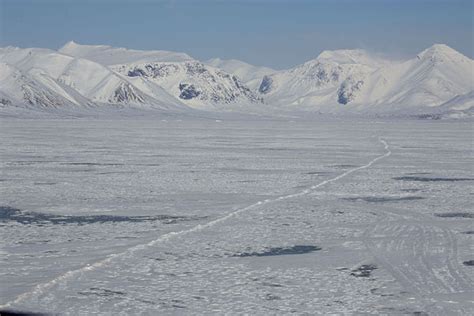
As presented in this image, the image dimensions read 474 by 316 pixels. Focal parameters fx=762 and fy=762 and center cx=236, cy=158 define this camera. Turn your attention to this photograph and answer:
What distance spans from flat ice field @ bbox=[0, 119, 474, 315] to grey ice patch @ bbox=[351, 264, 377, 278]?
4 centimetres

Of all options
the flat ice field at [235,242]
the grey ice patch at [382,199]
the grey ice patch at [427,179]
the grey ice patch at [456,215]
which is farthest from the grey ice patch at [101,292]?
the grey ice patch at [427,179]

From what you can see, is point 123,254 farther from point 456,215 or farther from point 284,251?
point 456,215

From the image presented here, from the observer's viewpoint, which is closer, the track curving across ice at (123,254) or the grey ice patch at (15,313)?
the grey ice patch at (15,313)

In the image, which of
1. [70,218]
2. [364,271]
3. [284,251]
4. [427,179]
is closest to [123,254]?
[284,251]

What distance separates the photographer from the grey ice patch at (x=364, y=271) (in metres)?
10.2

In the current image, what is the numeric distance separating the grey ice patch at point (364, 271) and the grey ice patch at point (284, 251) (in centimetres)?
128

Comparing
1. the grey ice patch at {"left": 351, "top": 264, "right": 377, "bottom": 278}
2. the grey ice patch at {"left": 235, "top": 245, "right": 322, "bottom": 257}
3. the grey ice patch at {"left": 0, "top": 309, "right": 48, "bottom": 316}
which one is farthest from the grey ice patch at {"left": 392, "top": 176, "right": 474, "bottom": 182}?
the grey ice patch at {"left": 0, "top": 309, "right": 48, "bottom": 316}

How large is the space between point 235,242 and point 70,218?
3911 millimetres

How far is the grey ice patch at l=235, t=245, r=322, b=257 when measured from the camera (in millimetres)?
11539

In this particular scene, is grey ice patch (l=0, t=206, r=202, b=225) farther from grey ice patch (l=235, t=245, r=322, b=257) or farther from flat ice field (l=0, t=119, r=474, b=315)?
grey ice patch (l=235, t=245, r=322, b=257)

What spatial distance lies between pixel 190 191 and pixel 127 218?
4536mm

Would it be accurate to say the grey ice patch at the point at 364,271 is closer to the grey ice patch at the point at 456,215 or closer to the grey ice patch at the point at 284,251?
the grey ice patch at the point at 284,251

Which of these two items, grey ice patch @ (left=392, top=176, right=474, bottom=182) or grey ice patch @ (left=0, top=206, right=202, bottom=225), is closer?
grey ice patch @ (left=0, top=206, right=202, bottom=225)

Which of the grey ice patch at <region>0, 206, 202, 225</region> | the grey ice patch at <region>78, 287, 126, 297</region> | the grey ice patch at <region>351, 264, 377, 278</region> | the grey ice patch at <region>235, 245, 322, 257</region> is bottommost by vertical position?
the grey ice patch at <region>78, 287, 126, 297</region>
